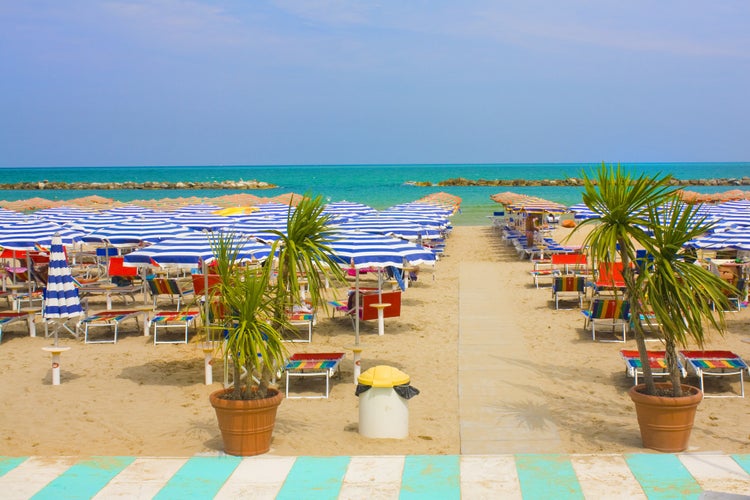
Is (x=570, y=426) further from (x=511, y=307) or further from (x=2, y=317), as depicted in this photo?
(x=2, y=317)

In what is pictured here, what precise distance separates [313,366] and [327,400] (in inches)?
16.4

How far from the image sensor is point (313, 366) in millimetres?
8945

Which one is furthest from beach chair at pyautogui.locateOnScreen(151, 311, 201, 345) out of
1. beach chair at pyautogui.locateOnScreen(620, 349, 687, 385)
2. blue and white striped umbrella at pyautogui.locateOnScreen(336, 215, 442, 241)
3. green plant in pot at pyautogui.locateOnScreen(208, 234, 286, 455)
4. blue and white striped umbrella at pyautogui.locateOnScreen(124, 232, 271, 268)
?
beach chair at pyautogui.locateOnScreen(620, 349, 687, 385)

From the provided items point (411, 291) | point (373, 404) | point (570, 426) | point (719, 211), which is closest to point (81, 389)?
point (373, 404)

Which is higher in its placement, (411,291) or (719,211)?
(719,211)

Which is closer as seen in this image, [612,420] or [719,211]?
[612,420]

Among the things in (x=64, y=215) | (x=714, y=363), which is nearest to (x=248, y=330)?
(x=714, y=363)

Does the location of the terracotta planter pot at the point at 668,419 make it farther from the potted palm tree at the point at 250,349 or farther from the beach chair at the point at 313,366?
the beach chair at the point at 313,366

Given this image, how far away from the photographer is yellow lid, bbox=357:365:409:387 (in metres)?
7.23

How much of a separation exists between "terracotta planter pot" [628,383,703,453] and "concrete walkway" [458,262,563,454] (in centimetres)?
79

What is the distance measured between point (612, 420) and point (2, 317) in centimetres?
897

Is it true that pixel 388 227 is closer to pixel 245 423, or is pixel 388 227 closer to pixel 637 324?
pixel 637 324

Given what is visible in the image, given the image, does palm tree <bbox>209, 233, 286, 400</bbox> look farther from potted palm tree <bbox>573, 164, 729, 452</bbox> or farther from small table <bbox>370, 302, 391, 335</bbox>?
small table <bbox>370, 302, 391, 335</bbox>

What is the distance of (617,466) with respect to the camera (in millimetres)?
6238
